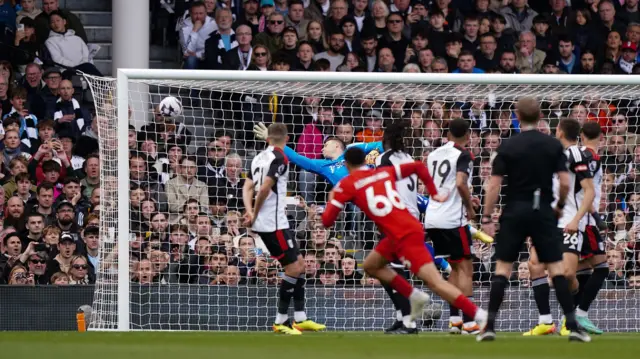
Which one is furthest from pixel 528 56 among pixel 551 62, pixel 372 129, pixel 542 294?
pixel 542 294

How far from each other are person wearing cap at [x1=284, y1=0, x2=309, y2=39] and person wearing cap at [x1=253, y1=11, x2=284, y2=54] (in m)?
0.44

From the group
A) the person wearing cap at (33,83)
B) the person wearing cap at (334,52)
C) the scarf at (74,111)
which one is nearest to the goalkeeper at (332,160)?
the scarf at (74,111)

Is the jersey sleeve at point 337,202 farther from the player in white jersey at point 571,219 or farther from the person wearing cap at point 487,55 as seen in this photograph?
the person wearing cap at point 487,55

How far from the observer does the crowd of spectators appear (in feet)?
46.7

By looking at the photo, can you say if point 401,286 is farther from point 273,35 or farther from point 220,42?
point 273,35

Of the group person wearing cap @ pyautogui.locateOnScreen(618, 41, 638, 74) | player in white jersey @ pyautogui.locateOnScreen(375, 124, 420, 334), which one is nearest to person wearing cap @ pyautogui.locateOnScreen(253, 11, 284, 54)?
person wearing cap @ pyautogui.locateOnScreen(618, 41, 638, 74)

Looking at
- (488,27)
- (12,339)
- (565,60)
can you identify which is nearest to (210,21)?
(488,27)

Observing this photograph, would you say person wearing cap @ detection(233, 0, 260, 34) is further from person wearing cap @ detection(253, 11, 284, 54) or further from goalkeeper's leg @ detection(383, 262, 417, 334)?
goalkeeper's leg @ detection(383, 262, 417, 334)

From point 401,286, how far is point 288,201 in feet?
12.5

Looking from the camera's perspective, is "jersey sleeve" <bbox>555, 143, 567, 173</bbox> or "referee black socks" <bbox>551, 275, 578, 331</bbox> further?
"referee black socks" <bbox>551, 275, 578, 331</bbox>

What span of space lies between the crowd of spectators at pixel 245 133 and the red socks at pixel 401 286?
283cm

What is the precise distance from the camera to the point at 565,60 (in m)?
18.0

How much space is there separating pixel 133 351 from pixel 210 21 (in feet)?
29.1

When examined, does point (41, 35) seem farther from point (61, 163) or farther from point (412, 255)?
point (412, 255)
